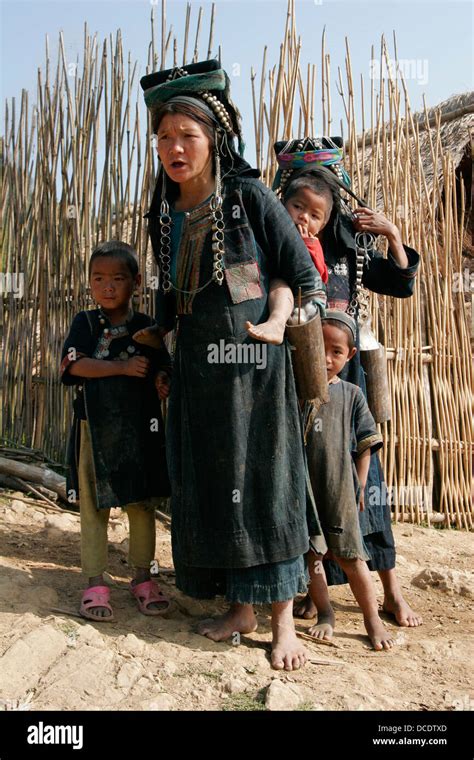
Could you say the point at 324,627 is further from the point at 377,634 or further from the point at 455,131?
the point at 455,131

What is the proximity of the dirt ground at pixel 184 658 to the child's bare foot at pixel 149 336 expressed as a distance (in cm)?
94

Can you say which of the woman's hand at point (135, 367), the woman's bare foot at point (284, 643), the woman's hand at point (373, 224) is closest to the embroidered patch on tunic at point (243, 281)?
the woman's hand at point (135, 367)

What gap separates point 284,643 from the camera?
93.0 inches

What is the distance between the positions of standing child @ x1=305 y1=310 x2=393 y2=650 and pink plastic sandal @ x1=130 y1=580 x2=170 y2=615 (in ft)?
1.78

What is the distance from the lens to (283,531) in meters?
2.33

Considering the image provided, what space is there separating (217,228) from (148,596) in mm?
1308

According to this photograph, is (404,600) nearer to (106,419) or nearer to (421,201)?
(106,419)

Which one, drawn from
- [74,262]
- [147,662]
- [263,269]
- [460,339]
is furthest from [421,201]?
[147,662]

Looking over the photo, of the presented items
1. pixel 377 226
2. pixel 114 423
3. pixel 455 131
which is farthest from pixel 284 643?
pixel 455 131

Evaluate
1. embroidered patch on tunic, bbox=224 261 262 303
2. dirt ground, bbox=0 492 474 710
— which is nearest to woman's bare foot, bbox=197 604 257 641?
dirt ground, bbox=0 492 474 710

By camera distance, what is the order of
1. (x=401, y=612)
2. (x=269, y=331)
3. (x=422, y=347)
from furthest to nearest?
(x=422, y=347) → (x=401, y=612) → (x=269, y=331)

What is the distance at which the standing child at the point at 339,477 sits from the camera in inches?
99.9

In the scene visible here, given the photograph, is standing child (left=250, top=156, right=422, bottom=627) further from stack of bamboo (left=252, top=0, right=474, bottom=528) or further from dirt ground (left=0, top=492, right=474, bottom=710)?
stack of bamboo (left=252, top=0, right=474, bottom=528)

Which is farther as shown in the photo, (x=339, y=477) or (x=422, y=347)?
(x=422, y=347)
